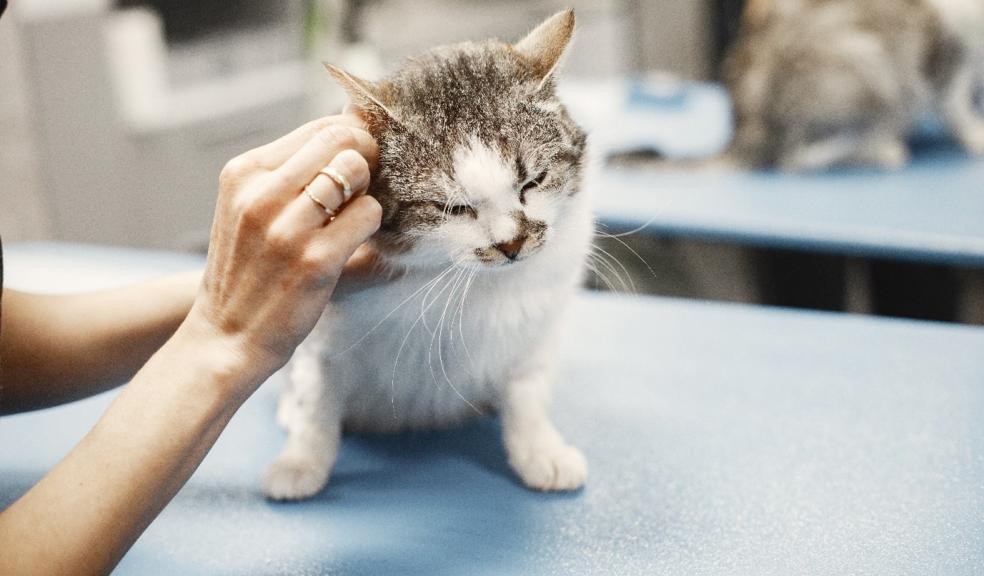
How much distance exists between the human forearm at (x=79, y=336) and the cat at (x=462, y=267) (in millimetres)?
165

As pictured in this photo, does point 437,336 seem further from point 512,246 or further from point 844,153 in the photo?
point 844,153

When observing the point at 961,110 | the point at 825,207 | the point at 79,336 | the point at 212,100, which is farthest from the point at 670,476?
the point at 212,100

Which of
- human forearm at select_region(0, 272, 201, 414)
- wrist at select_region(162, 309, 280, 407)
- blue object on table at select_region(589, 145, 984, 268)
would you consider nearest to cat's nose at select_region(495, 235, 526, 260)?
wrist at select_region(162, 309, 280, 407)

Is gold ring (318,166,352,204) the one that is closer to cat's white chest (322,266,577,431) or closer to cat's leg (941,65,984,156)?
cat's white chest (322,266,577,431)

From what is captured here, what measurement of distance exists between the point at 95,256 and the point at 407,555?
3.62 ft

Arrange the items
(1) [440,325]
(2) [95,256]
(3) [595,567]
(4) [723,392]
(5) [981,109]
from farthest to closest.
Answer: (5) [981,109]
(2) [95,256]
(4) [723,392]
(1) [440,325]
(3) [595,567]

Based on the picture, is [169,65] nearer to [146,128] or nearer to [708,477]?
[146,128]

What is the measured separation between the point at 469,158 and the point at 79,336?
0.50 meters

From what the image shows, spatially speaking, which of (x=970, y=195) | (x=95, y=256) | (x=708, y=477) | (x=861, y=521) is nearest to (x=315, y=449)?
(x=708, y=477)

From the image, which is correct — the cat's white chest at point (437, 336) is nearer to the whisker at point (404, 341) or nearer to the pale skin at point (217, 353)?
the whisker at point (404, 341)

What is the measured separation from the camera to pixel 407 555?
0.82 meters

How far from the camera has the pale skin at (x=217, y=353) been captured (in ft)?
2.19

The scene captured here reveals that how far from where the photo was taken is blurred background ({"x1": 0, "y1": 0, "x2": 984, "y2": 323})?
7.11ft

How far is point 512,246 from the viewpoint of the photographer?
32.1 inches
